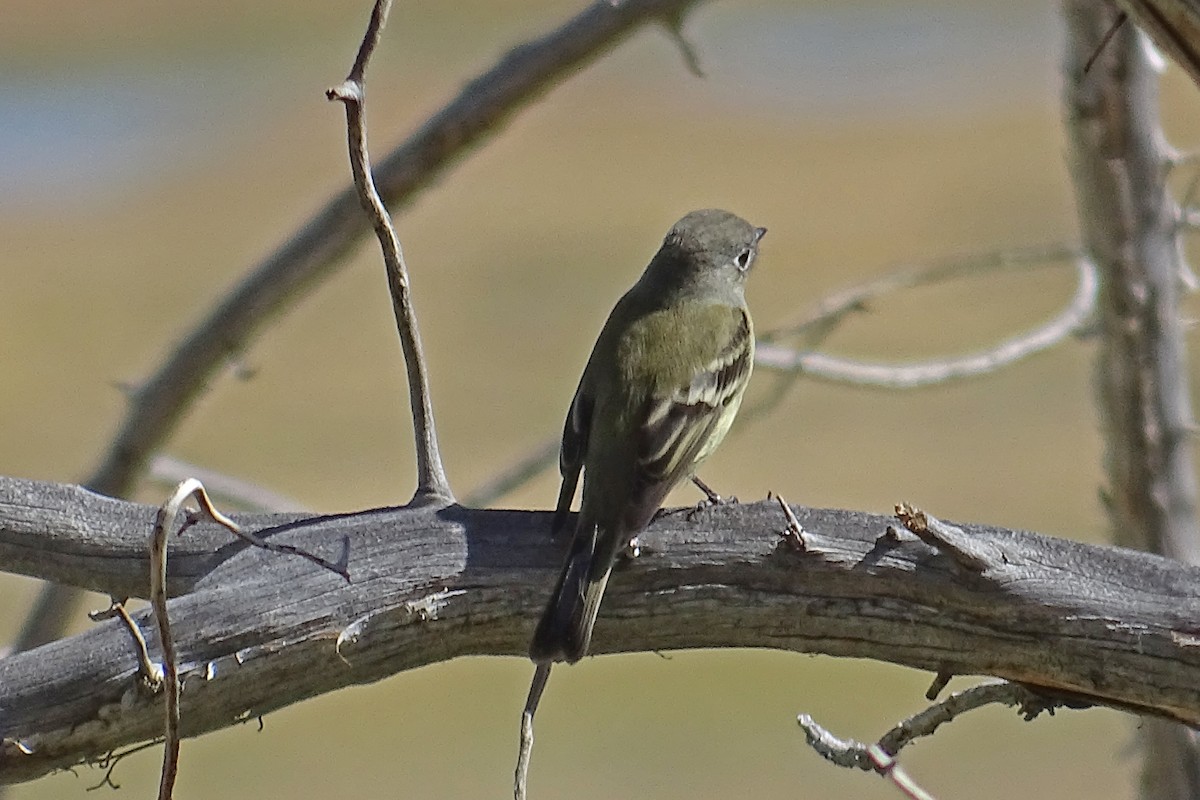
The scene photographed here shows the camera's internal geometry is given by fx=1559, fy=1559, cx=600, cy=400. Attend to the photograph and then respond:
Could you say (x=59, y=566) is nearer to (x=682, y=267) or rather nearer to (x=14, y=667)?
(x=14, y=667)

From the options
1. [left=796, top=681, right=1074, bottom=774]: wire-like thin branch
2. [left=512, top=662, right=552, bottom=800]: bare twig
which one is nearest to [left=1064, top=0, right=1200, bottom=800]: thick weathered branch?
[left=796, top=681, right=1074, bottom=774]: wire-like thin branch

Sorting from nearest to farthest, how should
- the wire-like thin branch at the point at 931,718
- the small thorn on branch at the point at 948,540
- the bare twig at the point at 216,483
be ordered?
A: the small thorn on branch at the point at 948,540 → the wire-like thin branch at the point at 931,718 → the bare twig at the point at 216,483

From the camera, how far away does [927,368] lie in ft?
16.1

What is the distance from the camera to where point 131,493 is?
179 inches

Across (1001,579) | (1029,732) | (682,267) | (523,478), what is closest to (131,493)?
(523,478)

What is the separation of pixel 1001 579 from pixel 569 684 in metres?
9.44

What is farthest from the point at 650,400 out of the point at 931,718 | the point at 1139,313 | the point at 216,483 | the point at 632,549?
the point at 1139,313

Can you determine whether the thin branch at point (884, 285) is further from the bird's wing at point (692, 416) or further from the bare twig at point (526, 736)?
the bare twig at point (526, 736)

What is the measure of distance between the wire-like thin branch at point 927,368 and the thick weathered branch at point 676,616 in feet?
7.14

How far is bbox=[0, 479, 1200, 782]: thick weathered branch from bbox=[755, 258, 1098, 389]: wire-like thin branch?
218 centimetres

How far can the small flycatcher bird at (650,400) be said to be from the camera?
260 cm

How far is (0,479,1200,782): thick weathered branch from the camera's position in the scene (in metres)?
2.35

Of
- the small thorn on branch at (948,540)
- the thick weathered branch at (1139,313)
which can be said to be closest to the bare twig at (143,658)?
the small thorn on branch at (948,540)

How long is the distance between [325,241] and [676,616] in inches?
85.6
